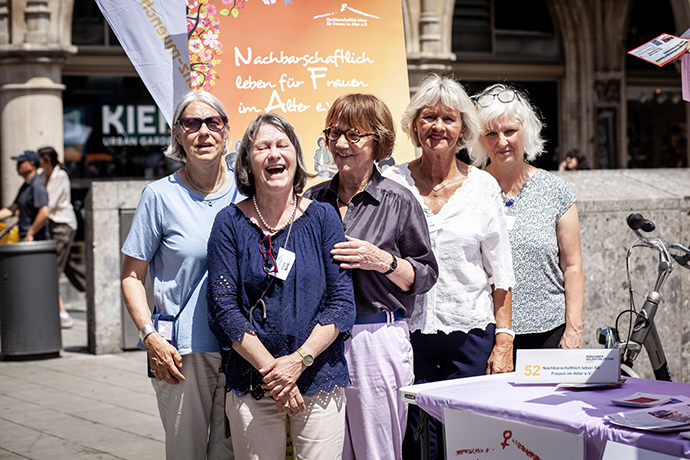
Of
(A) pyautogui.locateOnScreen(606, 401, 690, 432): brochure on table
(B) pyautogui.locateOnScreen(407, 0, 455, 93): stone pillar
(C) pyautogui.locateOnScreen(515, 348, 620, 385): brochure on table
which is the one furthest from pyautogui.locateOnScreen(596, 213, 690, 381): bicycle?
(B) pyautogui.locateOnScreen(407, 0, 455, 93): stone pillar

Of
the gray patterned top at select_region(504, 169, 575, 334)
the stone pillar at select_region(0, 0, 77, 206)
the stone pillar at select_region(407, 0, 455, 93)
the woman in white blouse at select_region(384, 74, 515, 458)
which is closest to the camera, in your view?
the woman in white blouse at select_region(384, 74, 515, 458)

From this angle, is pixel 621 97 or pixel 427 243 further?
pixel 621 97

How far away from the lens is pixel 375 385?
9.75 ft

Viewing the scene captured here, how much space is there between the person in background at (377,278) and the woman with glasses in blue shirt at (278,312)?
6.0 inches

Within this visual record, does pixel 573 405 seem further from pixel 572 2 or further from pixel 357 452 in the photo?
pixel 572 2

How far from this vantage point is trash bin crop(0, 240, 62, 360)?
7270mm

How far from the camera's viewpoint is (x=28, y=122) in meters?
10.4

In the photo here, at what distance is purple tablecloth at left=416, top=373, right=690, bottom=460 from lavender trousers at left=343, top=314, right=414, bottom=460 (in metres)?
0.27

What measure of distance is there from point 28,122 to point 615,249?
308 inches

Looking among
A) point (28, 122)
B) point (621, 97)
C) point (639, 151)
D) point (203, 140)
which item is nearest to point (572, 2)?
point (621, 97)

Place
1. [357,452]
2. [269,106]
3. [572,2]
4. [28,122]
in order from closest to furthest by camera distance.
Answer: [357,452] < [269,106] < [28,122] < [572,2]

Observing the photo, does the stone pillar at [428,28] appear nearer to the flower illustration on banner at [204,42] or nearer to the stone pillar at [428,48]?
the stone pillar at [428,48]

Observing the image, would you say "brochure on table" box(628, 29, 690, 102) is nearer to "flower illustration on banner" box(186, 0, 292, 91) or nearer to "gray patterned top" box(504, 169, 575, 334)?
"gray patterned top" box(504, 169, 575, 334)

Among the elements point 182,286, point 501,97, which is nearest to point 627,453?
point 182,286
